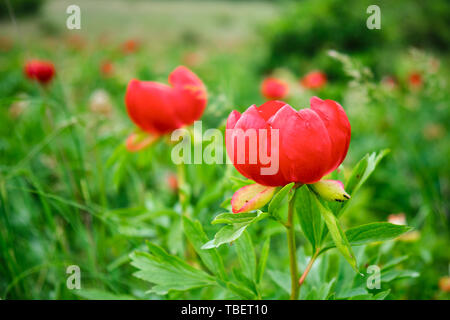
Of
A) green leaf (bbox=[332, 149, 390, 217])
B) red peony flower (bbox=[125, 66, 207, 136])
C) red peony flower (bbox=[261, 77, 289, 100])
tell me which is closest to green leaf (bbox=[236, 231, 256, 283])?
green leaf (bbox=[332, 149, 390, 217])

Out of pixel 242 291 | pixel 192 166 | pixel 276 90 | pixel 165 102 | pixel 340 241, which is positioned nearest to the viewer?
pixel 340 241

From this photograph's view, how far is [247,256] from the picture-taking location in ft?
1.75

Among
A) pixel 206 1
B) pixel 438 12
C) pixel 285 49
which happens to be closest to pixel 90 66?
pixel 285 49

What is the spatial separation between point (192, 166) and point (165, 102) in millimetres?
275

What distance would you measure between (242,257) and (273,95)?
1.19 m

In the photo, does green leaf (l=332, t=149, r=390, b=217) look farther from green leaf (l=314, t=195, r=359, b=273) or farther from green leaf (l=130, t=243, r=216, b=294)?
green leaf (l=130, t=243, r=216, b=294)

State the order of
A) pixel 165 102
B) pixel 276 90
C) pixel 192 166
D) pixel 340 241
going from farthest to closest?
pixel 276 90 < pixel 192 166 < pixel 165 102 < pixel 340 241

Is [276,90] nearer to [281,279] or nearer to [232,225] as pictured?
[281,279]

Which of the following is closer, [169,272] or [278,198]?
[278,198]

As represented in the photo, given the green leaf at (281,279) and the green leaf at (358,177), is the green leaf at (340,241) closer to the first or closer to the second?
the green leaf at (358,177)

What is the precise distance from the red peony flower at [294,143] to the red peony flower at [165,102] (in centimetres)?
30

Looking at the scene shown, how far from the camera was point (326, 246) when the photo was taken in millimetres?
487

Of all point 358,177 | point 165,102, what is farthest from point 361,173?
point 165,102
